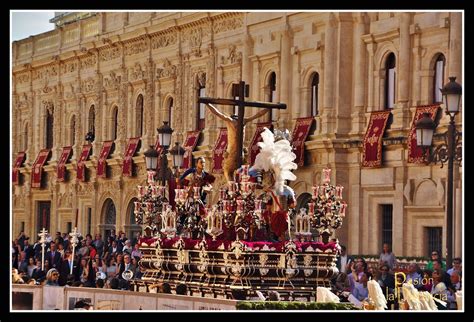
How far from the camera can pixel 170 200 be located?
100 feet

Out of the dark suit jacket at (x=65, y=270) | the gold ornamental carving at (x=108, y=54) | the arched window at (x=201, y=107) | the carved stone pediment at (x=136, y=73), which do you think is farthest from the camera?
the gold ornamental carving at (x=108, y=54)

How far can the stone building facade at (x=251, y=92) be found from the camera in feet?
132

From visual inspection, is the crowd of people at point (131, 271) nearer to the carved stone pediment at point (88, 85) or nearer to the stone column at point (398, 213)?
the stone column at point (398, 213)

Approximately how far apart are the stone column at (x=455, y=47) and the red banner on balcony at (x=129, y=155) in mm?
15111

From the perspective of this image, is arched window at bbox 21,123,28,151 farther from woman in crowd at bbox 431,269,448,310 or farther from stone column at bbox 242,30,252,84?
woman in crowd at bbox 431,269,448,310

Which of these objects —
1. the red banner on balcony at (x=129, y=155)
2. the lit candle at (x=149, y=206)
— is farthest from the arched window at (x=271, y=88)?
the lit candle at (x=149, y=206)

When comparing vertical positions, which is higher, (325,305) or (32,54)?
(32,54)

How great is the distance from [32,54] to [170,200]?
2938cm

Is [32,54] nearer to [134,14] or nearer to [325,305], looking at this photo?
[134,14]

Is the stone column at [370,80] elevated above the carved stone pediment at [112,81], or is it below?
below

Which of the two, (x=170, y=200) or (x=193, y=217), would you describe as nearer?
(x=193, y=217)

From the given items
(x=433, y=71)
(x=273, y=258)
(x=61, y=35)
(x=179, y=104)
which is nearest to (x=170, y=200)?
(x=273, y=258)
